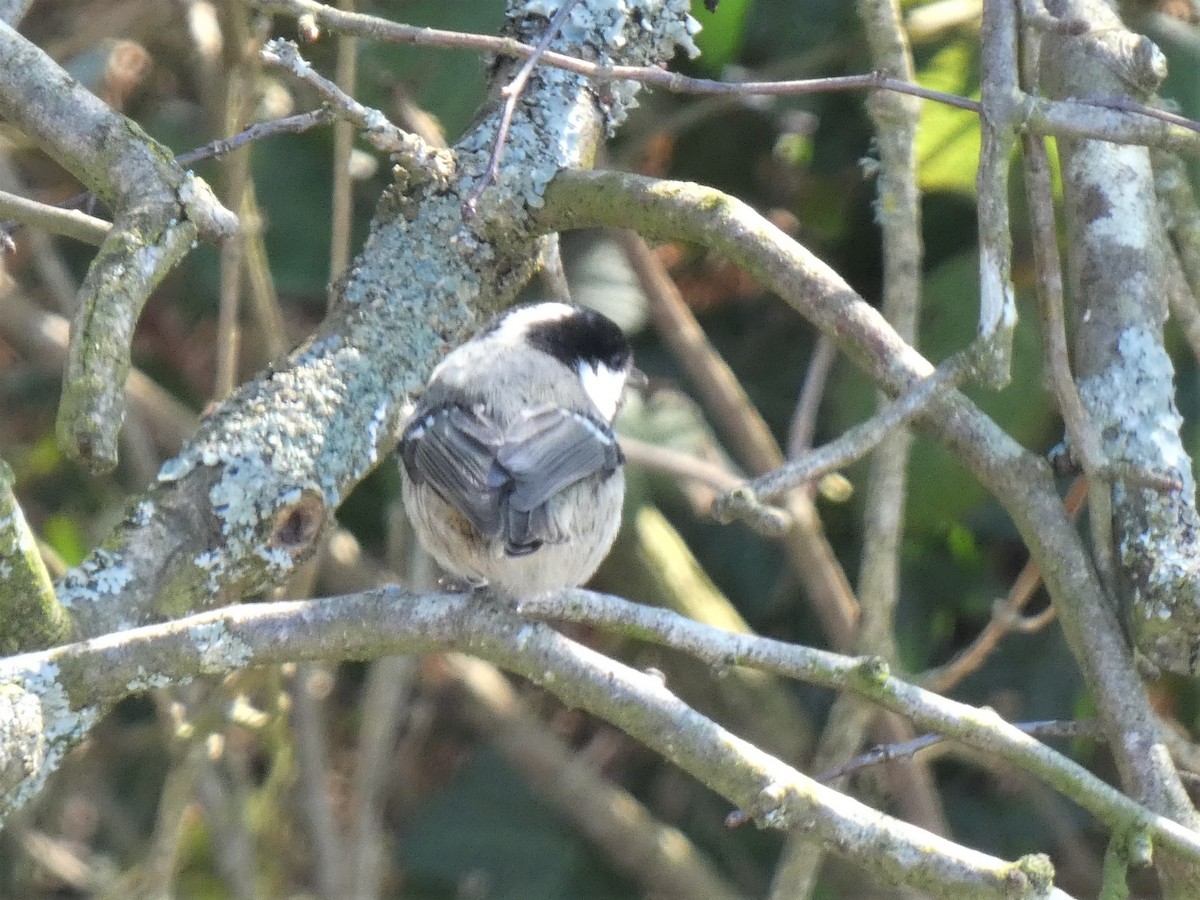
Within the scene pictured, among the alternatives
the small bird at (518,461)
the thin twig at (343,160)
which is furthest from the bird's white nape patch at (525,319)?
the thin twig at (343,160)

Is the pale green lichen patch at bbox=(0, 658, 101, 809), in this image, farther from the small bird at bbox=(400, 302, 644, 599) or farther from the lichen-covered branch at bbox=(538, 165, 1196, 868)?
the lichen-covered branch at bbox=(538, 165, 1196, 868)

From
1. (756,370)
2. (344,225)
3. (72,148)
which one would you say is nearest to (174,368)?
(344,225)

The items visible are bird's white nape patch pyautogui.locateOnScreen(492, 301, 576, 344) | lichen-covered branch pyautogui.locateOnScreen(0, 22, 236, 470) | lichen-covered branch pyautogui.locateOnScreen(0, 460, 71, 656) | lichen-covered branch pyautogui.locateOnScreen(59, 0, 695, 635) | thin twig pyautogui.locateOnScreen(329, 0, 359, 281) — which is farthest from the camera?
thin twig pyautogui.locateOnScreen(329, 0, 359, 281)

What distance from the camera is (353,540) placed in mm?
3258

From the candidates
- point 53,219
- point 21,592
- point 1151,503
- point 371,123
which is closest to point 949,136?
point 1151,503

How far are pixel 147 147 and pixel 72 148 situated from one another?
0.09 m

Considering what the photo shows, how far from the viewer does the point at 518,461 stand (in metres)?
2.18

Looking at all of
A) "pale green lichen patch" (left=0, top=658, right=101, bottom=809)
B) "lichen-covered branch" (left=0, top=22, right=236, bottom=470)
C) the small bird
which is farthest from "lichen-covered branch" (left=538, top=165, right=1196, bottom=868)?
"pale green lichen patch" (left=0, top=658, right=101, bottom=809)

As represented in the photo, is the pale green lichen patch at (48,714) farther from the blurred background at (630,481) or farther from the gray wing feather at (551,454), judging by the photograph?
the blurred background at (630,481)

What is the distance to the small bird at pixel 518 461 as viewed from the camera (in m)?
2.14

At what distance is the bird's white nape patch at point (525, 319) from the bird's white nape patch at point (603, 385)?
9cm

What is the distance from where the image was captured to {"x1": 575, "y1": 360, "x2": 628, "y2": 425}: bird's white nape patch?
252cm

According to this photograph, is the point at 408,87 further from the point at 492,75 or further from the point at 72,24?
the point at 72,24

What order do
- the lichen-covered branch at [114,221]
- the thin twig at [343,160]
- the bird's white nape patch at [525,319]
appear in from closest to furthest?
1. the lichen-covered branch at [114,221]
2. the bird's white nape patch at [525,319]
3. the thin twig at [343,160]
